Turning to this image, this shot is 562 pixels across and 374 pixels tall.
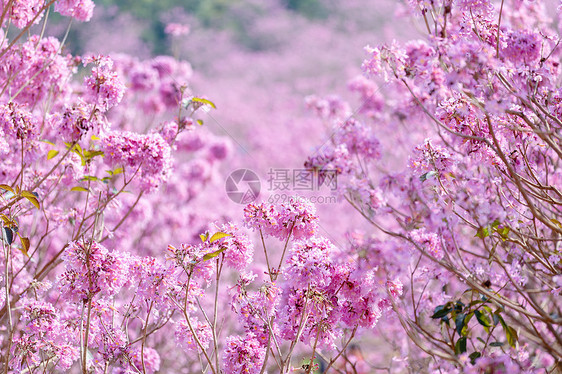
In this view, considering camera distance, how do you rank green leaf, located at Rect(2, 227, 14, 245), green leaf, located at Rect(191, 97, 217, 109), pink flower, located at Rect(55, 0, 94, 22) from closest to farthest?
1. green leaf, located at Rect(2, 227, 14, 245)
2. green leaf, located at Rect(191, 97, 217, 109)
3. pink flower, located at Rect(55, 0, 94, 22)

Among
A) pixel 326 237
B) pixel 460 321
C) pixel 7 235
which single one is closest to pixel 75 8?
pixel 7 235

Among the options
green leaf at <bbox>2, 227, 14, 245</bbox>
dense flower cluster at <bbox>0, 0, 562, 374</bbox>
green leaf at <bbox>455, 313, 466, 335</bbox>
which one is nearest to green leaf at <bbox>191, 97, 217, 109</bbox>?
dense flower cluster at <bbox>0, 0, 562, 374</bbox>

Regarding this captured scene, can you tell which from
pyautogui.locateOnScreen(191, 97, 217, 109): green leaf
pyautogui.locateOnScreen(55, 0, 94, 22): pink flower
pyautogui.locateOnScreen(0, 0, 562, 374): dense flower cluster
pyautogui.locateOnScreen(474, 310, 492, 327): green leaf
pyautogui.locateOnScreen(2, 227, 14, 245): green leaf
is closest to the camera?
pyautogui.locateOnScreen(474, 310, 492, 327): green leaf

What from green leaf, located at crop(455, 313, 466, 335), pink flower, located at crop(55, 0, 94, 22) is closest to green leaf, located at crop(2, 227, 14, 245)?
pink flower, located at crop(55, 0, 94, 22)

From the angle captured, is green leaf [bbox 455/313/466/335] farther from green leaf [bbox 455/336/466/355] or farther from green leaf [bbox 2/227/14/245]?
green leaf [bbox 2/227/14/245]

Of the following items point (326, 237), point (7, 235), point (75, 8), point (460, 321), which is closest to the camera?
point (460, 321)

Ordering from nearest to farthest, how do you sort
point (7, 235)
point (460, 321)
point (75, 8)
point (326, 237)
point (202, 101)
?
point (460, 321)
point (7, 235)
point (326, 237)
point (202, 101)
point (75, 8)

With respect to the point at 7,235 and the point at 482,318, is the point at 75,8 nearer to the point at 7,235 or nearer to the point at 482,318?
the point at 7,235

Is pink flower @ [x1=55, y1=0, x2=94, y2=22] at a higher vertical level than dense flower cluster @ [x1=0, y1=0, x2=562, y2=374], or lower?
higher

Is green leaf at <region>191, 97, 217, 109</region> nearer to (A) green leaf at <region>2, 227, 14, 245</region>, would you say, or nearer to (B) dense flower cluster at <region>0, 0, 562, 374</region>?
(B) dense flower cluster at <region>0, 0, 562, 374</region>

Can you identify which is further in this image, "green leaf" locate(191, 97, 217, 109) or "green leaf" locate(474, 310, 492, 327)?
"green leaf" locate(191, 97, 217, 109)

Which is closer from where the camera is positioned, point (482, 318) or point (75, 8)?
point (482, 318)

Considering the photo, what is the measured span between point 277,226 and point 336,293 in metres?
0.44

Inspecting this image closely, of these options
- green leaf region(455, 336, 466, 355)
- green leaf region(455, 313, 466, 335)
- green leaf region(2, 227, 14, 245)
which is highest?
green leaf region(2, 227, 14, 245)
